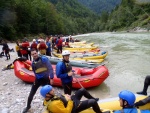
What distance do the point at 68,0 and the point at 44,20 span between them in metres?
99.1

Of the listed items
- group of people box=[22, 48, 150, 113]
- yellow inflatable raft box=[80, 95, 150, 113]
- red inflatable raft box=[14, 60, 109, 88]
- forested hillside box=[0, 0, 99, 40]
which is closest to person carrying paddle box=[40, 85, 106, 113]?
group of people box=[22, 48, 150, 113]

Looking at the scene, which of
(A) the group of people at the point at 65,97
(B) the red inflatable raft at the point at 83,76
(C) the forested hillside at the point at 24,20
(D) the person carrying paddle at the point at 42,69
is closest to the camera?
(A) the group of people at the point at 65,97

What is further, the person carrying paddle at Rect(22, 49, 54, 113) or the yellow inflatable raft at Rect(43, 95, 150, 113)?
the person carrying paddle at Rect(22, 49, 54, 113)

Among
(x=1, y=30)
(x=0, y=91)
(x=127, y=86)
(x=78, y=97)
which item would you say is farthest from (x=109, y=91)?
(x=1, y=30)

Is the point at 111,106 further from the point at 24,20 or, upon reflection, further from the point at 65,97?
the point at 24,20

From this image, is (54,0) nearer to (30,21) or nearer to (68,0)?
(68,0)

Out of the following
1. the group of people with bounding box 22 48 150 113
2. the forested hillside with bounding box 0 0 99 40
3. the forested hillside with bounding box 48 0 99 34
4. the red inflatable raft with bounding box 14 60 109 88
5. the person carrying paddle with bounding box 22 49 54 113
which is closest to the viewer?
the group of people with bounding box 22 48 150 113

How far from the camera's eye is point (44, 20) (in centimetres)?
5222

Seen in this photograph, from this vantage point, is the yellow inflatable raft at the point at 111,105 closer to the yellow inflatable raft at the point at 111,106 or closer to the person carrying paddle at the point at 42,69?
the yellow inflatable raft at the point at 111,106

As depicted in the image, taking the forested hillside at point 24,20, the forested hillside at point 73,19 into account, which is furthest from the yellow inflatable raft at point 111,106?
the forested hillside at point 73,19

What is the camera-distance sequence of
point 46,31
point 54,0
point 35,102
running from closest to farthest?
point 35,102, point 46,31, point 54,0

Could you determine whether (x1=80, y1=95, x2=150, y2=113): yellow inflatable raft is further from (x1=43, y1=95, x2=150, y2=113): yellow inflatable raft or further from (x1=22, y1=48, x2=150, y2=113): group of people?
(x1=22, y1=48, x2=150, y2=113): group of people

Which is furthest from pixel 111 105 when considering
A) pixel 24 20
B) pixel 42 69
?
pixel 24 20

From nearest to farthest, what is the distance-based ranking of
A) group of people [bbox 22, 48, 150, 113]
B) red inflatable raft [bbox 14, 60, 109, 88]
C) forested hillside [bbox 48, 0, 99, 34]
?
group of people [bbox 22, 48, 150, 113] → red inflatable raft [bbox 14, 60, 109, 88] → forested hillside [bbox 48, 0, 99, 34]
